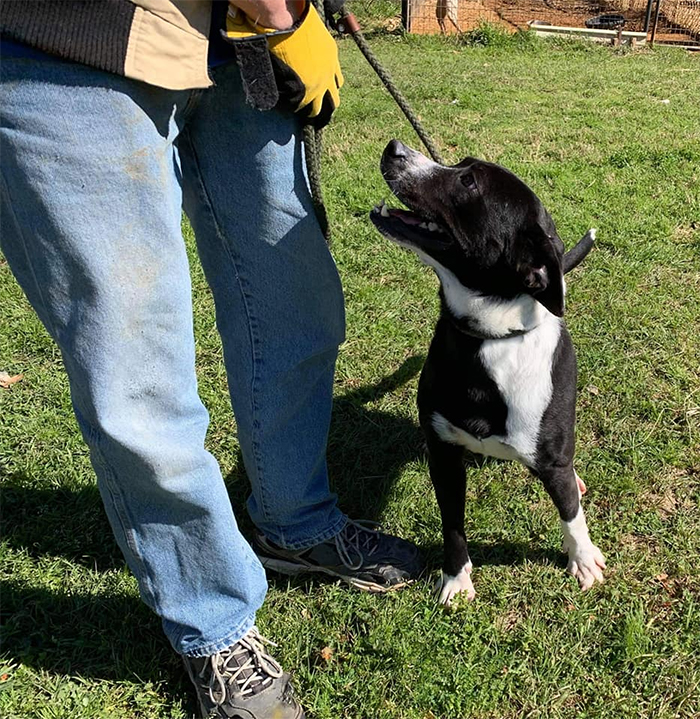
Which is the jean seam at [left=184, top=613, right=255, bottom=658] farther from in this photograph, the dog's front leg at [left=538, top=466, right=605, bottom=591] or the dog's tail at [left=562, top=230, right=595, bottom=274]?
the dog's tail at [left=562, top=230, right=595, bottom=274]

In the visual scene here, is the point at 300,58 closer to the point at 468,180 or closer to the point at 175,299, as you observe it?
the point at 175,299

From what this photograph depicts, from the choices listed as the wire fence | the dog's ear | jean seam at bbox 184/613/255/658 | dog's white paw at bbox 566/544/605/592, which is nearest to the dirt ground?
the wire fence

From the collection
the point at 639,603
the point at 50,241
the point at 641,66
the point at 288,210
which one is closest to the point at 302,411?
the point at 288,210

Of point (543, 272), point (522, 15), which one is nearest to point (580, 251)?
point (543, 272)

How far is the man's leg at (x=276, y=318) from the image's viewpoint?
163 cm

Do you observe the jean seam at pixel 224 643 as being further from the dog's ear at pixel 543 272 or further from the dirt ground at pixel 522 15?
the dirt ground at pixel 522 15

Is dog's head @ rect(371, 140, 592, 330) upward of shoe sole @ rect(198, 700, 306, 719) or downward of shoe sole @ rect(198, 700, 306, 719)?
upward

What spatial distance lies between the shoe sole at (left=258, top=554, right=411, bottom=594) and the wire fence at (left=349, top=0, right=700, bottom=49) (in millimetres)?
9483

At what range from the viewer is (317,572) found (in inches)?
84.9

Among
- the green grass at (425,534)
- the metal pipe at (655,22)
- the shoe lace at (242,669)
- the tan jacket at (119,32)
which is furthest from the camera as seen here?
the metal pipe at (655,22)

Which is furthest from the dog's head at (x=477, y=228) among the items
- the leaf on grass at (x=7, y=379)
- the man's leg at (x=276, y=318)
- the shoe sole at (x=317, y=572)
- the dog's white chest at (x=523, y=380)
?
the leaf on grass at (x=7, y=379)

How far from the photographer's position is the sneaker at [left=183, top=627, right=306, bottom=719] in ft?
5.73

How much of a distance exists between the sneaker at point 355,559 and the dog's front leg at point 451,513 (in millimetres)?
138

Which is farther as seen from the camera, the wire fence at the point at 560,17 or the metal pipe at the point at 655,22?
the wire fence at the point at 560,17
